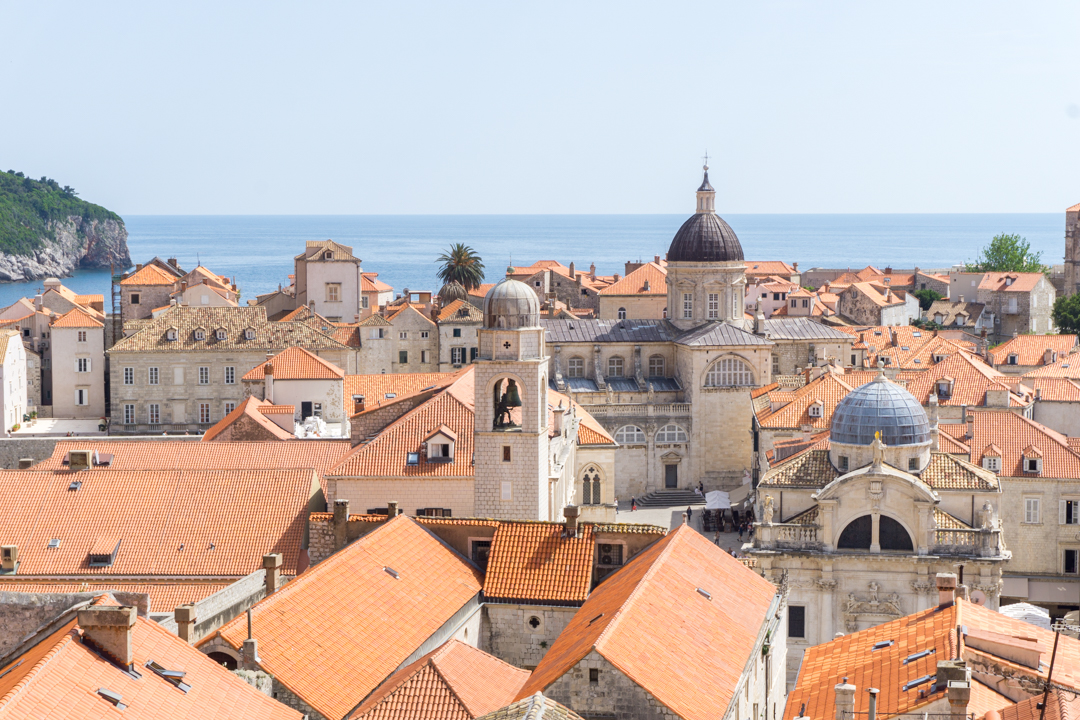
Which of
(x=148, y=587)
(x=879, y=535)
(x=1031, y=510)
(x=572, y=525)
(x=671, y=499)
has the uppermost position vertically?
(x=572, y=525)

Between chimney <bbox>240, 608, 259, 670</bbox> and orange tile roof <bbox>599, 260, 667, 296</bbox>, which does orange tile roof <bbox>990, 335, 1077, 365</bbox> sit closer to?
orange tile roof <bbox>599, 260, 667, 296</bbox>

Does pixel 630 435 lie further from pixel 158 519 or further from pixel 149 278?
pixel 158 519

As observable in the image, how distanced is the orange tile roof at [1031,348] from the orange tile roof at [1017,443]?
1197 inches

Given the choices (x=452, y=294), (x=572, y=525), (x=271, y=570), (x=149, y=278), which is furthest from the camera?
(x=452, y=294)

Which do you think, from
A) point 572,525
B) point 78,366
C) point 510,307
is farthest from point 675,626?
point 78,366

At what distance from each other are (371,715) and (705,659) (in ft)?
21.4

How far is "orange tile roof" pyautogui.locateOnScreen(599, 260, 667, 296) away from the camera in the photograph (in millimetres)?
95688

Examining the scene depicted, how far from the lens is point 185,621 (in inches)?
1013

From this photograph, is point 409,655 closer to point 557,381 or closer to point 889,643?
point 889,643

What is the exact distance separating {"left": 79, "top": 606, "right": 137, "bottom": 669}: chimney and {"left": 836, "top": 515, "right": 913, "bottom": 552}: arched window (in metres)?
25.2

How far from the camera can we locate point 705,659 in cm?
2606

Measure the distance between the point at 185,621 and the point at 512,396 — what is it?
15947 mm

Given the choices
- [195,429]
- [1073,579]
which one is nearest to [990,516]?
[1073,579]

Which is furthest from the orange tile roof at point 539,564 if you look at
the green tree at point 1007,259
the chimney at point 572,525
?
the green tree at point 1007,259
